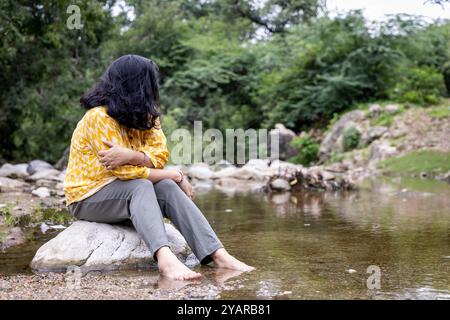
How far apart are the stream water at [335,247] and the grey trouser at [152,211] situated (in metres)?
0.29

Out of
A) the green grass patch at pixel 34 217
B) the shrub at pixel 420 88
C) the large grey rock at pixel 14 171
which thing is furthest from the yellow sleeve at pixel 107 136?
the shrub at pixel 420 88

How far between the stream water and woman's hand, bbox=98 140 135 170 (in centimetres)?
62

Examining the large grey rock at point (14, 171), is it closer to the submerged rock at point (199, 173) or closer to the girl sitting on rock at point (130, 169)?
the submerged rock at point (199, 173)

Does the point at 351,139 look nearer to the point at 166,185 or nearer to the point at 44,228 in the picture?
the point at 44,228

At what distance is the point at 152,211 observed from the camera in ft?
11.3

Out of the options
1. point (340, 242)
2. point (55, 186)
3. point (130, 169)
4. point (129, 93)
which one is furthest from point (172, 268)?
point (55, 186)

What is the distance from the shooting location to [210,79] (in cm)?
2270

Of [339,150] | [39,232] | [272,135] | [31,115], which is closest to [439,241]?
[39,232]

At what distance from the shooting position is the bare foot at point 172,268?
312 centimetres

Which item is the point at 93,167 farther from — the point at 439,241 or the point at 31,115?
the point at 31,115

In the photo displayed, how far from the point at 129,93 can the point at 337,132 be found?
14054 mm

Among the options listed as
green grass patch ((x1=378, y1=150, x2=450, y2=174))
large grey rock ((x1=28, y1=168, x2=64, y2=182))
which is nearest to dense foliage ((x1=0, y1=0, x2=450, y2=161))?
large grey rock ((x1=28, y1=168, x2=64, y2=182))

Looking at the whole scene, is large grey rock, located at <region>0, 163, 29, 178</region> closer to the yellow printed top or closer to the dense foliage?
the dense foliage
